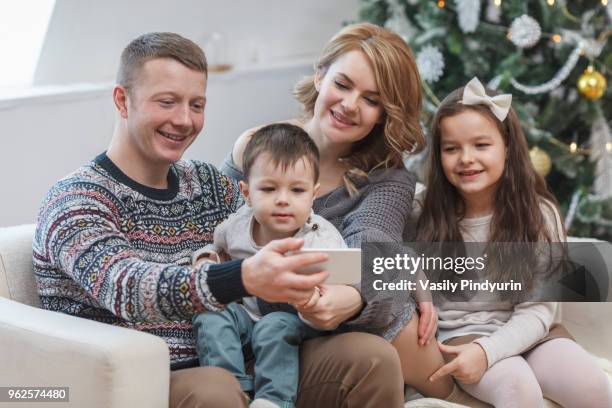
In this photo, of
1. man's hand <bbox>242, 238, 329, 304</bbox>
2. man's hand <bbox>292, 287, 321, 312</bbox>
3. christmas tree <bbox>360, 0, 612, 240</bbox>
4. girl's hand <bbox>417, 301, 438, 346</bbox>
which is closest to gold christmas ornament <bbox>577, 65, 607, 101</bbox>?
christmas tree <bbox>360, 0, 612, 240</bbox>

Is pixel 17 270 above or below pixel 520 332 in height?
above

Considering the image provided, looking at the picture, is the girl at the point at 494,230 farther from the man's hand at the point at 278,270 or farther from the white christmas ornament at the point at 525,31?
the white christmas ornament at the point at 525,31

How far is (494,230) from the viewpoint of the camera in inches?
90.2

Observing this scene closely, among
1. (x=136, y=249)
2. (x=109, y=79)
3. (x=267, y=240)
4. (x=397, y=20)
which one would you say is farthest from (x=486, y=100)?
(x=109, y=79)

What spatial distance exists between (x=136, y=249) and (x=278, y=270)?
1.49 ft

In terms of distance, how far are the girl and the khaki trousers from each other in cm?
25

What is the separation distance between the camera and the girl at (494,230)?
206 centimetres

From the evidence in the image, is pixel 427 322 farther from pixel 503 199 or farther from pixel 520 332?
pixel 503 199

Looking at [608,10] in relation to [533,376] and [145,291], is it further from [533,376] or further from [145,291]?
[145,291]

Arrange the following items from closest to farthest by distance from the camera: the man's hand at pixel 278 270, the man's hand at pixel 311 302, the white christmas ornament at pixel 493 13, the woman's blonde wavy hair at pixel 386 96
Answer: the man's hand at pixel 278 270 → the man's hand at pixel 311 302 → the woman's blonde wavy hair at pixel 386 96 → the white christmas ornament at pixel 493 13

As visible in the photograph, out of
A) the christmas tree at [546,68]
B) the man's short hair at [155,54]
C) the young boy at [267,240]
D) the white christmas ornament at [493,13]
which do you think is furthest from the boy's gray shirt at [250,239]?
the white christmas ornament at [493,13]

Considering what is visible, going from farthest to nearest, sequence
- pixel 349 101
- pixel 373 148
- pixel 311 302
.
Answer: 1. pixel 373 148
2. pixel 349 101
3. pixel 311 302

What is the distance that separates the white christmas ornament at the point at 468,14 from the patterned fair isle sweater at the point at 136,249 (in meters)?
1.72

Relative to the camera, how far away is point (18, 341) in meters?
1.73
